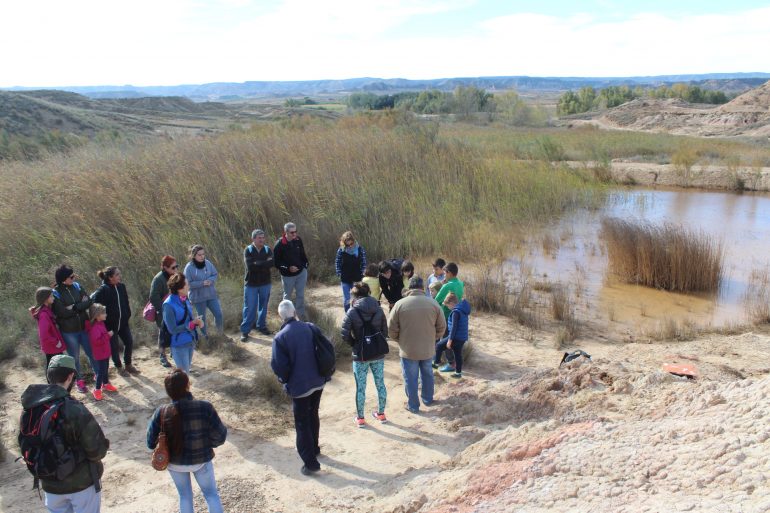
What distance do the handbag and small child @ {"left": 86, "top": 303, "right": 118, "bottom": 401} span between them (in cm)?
301

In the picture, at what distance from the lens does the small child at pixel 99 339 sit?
6.57 m

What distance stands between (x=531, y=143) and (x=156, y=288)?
21.9m

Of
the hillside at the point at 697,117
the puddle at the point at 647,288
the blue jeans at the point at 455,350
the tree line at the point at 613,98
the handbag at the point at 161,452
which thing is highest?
the tree line at the point at 613,98

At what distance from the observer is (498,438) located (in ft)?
16.5

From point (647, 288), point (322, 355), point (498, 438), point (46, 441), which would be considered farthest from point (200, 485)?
point (647, 288)

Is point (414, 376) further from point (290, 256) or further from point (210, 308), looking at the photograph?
point (210, 308)

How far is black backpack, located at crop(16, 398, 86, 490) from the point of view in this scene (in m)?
3.61

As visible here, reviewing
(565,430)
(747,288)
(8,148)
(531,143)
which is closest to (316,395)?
(565,430)

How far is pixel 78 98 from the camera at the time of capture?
52.7 meters

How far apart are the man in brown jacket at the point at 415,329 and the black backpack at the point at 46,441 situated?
3210 mm

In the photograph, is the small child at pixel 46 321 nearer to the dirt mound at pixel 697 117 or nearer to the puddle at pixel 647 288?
the puddle at pixel 647 288

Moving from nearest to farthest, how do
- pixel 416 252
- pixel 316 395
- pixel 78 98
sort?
1. pixel 316 395
2. pixel 416 252
3. pixel 78 98

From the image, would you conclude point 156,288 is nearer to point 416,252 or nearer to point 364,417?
point 364,417

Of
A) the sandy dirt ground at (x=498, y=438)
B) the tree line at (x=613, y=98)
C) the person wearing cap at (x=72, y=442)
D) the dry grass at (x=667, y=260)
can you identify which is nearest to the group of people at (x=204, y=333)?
the person wearing cap at (x=72, y=442)
